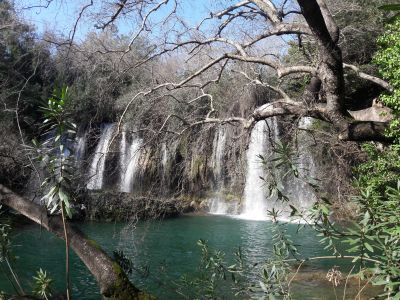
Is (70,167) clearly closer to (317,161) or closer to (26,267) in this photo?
(26,267)

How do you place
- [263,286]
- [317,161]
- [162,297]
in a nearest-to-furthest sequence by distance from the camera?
[263,286] → [162,297] → [317,161]

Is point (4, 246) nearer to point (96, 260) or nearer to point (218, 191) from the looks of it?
point (96, 260)

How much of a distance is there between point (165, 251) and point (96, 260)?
830cm

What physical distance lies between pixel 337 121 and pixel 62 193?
9.44ft

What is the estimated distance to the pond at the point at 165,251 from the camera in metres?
8.71

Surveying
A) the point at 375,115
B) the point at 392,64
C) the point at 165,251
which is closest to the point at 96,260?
the point at 375,115

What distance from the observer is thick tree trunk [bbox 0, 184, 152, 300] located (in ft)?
15.3

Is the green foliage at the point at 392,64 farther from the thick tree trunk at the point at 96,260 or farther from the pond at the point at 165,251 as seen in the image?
the thick tree trunk at the point at 96,260

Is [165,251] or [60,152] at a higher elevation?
[60,152]

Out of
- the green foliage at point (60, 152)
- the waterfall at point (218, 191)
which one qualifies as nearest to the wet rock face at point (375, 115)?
the green foliage at point (60, 152)

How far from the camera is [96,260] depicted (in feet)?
15.6

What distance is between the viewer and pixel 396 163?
35.1 ft

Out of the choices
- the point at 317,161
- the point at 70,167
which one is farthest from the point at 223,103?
the point at 70,167

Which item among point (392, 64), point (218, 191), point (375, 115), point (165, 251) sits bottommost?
point (165, 251)
